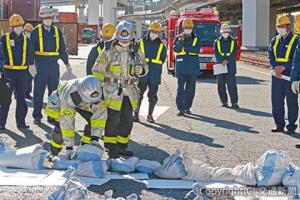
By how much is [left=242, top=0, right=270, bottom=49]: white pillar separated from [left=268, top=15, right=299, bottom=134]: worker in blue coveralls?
4410 cm

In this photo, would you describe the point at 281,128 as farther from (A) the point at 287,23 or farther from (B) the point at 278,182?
(B) the point at 278,182

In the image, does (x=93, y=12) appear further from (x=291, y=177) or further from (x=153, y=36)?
(x=291, y=177)

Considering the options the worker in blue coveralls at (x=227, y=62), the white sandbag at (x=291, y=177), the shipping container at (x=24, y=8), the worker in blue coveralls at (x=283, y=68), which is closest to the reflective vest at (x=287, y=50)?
the worker in blue coveralls at (x=283, y=68)

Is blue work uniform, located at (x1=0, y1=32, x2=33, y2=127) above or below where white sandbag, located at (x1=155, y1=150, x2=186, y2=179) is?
above

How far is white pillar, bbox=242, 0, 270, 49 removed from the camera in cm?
5331

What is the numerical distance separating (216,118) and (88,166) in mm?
5794

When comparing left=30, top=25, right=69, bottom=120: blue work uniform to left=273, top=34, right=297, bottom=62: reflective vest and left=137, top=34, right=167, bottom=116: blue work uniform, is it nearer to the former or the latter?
left=137, top=34, right=167, bottom=116: blue work uniform

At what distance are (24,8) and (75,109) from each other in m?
31.4

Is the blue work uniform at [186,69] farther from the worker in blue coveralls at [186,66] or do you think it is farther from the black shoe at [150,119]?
the black shoe at [150,119]

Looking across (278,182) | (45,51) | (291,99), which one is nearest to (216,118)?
(291,99)

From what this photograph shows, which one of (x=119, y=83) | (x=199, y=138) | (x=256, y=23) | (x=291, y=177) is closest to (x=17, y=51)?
(x=119, y=83)

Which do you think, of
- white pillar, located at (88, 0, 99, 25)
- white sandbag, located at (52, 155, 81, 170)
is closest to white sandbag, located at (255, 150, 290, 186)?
white sandbag, located at (52, 155, 81, 170)

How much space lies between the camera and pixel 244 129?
422 inches

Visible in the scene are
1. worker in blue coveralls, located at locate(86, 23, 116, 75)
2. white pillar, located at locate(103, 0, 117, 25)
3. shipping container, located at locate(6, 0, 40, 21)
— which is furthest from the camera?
white pillar, located at locate(103, 0, 117, 25)
